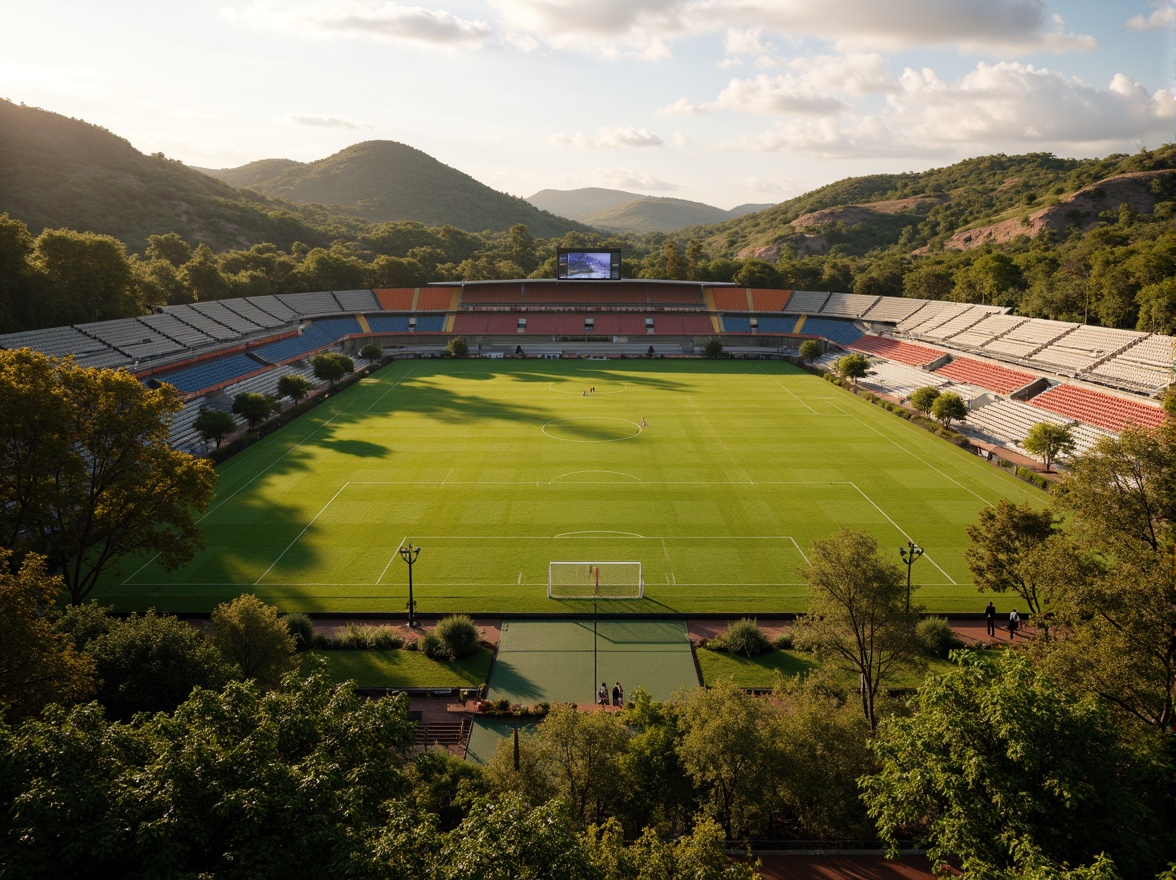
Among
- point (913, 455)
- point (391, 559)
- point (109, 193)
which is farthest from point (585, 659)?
point (109, 193)

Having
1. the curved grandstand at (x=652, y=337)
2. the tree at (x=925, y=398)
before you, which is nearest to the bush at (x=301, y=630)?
the curved grandstand at (x=652, y=337)

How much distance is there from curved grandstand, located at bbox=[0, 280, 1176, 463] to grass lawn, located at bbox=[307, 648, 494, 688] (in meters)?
28.8

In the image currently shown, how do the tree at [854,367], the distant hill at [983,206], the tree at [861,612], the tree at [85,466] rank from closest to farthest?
the tree at [861,612], the tree at [85,466], the tree at [854,367], the distant hill at [983,206]

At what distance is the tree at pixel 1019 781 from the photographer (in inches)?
424

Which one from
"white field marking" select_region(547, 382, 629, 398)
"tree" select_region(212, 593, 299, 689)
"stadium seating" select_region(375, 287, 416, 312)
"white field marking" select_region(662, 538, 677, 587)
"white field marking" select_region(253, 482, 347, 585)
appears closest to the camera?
"tree" select_region(212, 593, 299, 689)

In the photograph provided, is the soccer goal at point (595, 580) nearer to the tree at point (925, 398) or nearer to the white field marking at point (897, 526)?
the white field marking at point (897, 526)

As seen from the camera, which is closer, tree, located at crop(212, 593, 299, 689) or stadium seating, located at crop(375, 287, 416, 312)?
tree, located at crop(212, 593, 299, 689)

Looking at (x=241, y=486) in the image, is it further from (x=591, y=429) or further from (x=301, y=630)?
(x=591, y=429)

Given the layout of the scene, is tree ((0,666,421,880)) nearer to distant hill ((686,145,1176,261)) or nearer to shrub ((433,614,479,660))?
shrub ((433,614,479,660))

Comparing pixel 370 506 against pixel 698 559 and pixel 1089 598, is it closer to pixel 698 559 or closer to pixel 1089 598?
pixel 698 559

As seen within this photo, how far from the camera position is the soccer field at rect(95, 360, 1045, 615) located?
28438 mm

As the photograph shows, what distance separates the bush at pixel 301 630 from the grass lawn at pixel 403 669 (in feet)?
2.16

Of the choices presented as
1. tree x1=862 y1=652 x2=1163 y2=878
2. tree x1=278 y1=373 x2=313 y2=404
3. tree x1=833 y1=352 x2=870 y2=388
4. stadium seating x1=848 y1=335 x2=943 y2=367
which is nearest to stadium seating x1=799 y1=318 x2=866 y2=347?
stadium seating x1=848 y1=335 x2=943 y2=367

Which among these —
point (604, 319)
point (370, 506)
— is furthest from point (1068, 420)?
point (604, 319)
